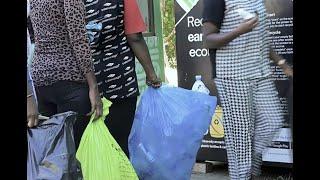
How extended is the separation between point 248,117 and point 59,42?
113 centimetres

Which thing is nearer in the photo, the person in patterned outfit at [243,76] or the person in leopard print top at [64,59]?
the person in leopard print top at [64,59]

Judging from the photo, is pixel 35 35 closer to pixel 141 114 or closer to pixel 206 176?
pixel 141 114

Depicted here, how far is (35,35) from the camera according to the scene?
10.8 ft

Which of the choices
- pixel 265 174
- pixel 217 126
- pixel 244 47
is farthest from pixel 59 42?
pixel 265 174

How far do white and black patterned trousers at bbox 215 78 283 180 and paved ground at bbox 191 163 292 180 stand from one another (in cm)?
131

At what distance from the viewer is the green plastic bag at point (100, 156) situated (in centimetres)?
312

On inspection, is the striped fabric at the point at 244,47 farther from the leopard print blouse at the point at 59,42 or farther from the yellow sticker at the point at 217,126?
the yellow sticker at the point at 217,126

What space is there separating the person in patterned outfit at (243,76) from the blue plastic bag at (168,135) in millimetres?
215

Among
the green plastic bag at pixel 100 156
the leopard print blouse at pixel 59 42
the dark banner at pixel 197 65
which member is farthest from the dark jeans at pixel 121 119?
the dark banner at pixel 197 65

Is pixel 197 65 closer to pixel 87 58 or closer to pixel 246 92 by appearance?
pixel 246 92

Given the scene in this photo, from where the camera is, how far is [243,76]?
3.36 meters

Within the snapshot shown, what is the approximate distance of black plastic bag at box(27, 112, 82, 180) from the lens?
2.67 m

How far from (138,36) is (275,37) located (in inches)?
54.0

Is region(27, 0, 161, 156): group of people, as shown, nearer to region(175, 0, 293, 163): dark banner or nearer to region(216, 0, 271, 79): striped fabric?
region(216, 0, 271, 79): striped fabric
